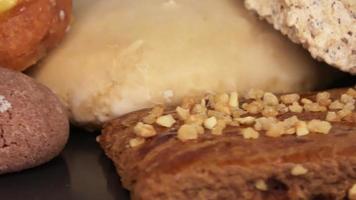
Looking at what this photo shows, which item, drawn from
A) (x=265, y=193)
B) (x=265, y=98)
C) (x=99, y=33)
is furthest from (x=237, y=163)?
(x=99, y=33)

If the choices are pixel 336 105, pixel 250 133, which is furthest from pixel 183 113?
pixel 336 105

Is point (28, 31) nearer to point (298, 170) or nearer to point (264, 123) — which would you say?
point (264, 123)

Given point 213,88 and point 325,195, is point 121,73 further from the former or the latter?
point 325,195

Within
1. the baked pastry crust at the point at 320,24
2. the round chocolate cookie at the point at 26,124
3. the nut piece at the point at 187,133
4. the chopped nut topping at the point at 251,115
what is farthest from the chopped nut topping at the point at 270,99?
the round chocolate cookie at the point at 26,124

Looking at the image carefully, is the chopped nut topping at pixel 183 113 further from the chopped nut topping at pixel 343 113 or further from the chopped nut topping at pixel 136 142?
the chopped nut topping at pixel 343 113

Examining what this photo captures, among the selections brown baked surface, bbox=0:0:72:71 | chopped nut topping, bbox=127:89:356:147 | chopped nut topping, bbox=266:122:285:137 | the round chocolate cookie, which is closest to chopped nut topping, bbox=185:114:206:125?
chopped nut topping, bbox=127:89:356:147

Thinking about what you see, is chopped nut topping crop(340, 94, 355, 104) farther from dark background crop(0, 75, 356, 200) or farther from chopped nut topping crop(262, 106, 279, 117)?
dark background crop(0, 75, 356, 200)
